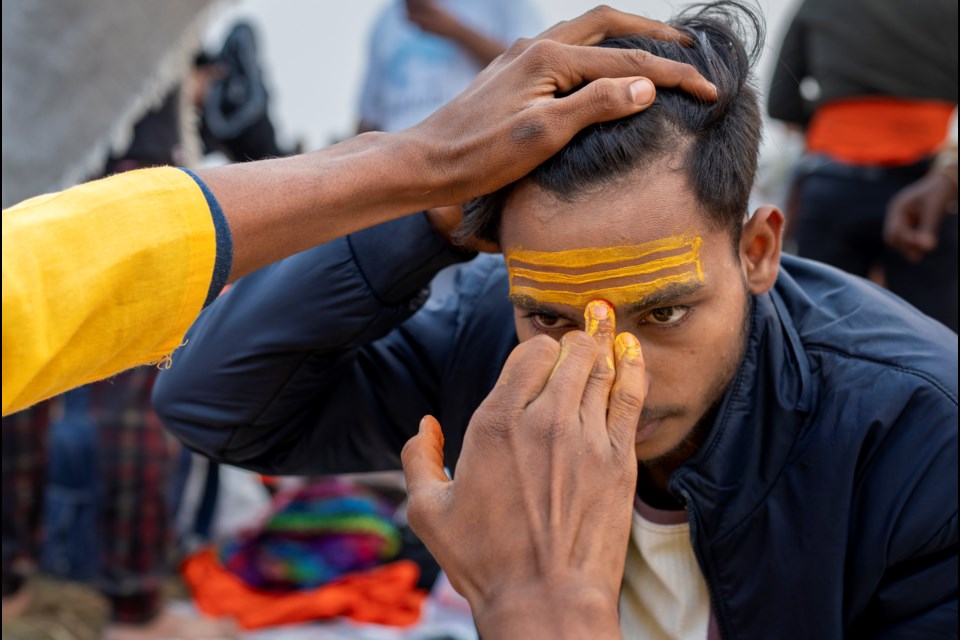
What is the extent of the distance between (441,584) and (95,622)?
1.19m

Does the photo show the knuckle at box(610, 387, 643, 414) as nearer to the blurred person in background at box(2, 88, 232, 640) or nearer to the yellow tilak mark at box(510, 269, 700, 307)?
the yellow tilak mark at box(510, 269, 700, 307)

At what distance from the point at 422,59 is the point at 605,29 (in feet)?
7.15

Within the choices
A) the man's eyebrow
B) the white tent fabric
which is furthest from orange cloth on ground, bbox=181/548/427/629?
the man's eyebrow

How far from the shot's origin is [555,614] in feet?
4.04

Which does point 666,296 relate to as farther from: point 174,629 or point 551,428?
point 174,629

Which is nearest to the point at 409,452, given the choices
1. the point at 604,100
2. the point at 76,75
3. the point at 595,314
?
the point at 595,314

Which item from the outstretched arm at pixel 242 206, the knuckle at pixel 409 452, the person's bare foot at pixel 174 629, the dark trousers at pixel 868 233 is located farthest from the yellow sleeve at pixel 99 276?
the dark trousers at pixel 868 233

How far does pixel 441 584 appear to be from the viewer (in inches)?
141

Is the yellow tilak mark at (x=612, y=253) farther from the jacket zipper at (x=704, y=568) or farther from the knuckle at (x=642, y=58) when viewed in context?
the jacket zipper at (x=704, y=568)

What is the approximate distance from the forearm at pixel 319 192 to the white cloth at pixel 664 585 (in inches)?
30.8

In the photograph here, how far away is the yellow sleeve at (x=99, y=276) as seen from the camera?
130cm

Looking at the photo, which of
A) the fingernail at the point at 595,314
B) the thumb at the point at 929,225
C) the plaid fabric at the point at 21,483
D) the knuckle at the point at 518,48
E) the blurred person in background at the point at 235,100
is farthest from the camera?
the blurred person in background at the point at 235,100

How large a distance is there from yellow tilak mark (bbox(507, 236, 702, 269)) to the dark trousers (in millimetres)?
2061

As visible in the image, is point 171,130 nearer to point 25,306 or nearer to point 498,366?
point 498,366
